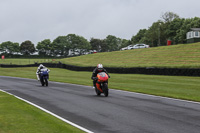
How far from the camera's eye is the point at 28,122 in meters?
8.10

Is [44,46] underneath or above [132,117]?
above

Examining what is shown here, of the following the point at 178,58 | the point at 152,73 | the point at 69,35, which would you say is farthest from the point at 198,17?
the point at 69,35

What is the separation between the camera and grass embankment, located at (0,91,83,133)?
7098mm

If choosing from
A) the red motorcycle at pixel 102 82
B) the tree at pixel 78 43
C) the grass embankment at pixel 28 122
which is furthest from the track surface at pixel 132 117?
the tree at pixel 78 43

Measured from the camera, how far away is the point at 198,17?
321ft

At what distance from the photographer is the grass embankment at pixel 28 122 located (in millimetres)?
7098

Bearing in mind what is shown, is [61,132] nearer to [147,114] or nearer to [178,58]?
[147,114]

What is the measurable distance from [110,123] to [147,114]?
5.97 ft

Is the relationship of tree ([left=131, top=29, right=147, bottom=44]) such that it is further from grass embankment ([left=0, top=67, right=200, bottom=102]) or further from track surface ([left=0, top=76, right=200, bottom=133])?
track surface ([left=0, top=76, right=200, bottom=133])

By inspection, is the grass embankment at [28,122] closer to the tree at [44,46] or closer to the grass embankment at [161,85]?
the grass embankment at [161,85]

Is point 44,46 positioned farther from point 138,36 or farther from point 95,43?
point 138,36

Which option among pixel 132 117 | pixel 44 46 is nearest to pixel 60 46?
pixel 44 46

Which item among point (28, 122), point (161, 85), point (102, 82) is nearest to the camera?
Result: point (28, 122)

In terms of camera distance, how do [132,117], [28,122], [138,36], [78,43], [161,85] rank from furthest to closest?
[78,43] → [138,36] → [161,85] → [132,117] → [28,122]
